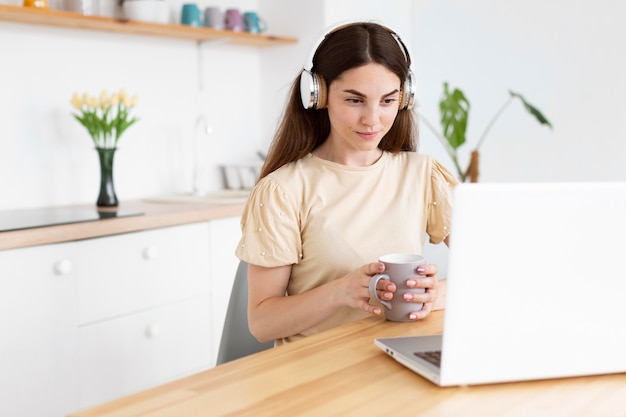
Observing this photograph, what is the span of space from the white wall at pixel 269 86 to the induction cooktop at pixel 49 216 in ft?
0.55

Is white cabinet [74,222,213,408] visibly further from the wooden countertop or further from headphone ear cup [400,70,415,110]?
headphone ear cup [400,70,415,110]

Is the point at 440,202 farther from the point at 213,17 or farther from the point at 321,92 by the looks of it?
the point at 213,17

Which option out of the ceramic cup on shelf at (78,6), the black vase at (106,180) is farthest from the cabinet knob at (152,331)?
the ceramic cup on shelf at (78,6)

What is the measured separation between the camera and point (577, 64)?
333 centimetres

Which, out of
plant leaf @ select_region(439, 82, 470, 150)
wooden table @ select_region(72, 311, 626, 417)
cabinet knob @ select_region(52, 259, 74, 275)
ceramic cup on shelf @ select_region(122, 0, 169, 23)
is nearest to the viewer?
wooden table @ select_region(72, 311, 626, 417)

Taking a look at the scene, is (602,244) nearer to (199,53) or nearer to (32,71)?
(32,71)

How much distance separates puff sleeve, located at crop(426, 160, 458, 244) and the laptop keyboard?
61 centimetres

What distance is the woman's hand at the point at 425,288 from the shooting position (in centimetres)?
117

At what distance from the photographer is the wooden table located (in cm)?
85

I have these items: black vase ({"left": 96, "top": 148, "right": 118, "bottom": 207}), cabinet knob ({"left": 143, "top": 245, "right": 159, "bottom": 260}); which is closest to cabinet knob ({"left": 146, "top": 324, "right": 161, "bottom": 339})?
cabinet knob ({"left": 143, "top": 245, "right": 159, "bottom": 260})

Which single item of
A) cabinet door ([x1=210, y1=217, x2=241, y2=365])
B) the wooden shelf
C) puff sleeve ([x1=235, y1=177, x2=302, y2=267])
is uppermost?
the wooden shelf

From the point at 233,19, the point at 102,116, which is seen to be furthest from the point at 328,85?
the point at 233,19

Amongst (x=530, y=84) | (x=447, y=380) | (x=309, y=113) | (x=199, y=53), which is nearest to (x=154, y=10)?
(x=199, y=53)

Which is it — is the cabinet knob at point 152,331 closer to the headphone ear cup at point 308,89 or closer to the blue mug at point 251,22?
the headphone ear cup at point 308,89
